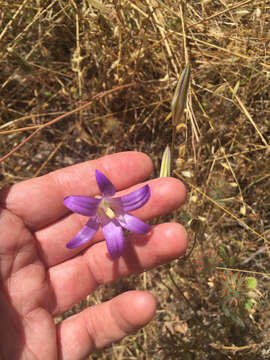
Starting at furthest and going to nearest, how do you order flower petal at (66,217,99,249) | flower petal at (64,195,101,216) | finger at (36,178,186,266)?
finger at (36,178,186,266)
flower petal at (66,217,99,249)
flower petal at (64,195,101,216)

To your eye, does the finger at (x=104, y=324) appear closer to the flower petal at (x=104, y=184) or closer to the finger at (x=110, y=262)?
the finger at (x=110, y=262)

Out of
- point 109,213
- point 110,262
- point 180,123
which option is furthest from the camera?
point 180,123

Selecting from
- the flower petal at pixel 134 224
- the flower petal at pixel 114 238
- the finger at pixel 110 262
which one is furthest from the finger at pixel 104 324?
the flower petal at pixel 134 224

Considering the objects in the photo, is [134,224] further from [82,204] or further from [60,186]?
[60,186]

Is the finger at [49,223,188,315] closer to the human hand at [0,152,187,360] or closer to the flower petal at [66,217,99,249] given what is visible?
the human hand at [0,152,187,360]

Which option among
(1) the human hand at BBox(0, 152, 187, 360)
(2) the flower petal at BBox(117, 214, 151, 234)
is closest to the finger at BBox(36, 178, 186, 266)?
(1) the human hand at BBox(0, 152, 187, 360)

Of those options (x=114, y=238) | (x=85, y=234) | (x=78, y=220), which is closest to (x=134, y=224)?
(x=114, y=238)

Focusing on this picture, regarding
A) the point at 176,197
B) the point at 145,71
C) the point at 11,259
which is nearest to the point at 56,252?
the point at 11,259
